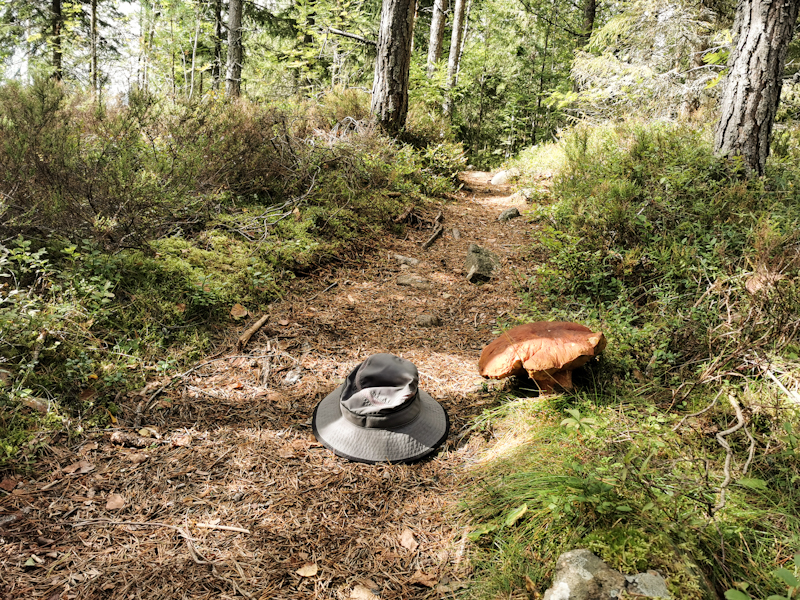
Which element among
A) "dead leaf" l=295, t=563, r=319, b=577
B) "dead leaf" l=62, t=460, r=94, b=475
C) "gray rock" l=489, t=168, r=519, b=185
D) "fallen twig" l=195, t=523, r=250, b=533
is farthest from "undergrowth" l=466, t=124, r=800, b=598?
"gray rock" l=489, t=168, r=519, b=185

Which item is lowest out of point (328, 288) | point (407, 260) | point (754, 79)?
point (328, 288)

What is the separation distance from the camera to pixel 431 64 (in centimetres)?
1220

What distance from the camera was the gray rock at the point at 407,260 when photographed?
5.65 meters

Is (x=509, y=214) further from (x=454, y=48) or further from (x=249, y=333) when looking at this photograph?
(x=454, y=48)

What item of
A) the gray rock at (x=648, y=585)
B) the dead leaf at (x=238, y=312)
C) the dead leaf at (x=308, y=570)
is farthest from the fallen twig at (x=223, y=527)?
the dead leaf at (x=238, y=312)

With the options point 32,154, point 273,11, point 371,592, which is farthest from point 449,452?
point 273,11

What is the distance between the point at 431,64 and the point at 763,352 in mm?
11587

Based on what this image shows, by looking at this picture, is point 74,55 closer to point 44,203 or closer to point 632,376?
point 44,203

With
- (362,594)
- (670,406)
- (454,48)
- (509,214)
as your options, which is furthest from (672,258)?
(454,48)

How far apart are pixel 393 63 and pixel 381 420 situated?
7315mm

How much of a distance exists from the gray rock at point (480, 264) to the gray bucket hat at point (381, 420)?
244 cm

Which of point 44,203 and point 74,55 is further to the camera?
point 74,55

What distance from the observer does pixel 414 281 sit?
5.19m

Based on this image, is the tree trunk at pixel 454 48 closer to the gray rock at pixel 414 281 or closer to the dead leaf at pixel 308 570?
the gray rock at pixel 414 281
